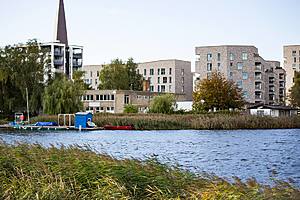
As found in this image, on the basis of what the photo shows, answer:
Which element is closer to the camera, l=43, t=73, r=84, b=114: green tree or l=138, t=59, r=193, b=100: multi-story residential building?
l=43, t=73, r=84, b=114: green tree

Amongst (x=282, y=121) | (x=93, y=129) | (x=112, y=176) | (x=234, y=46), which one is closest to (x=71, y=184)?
(x=112, y=176)

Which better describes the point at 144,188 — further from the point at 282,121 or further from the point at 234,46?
the point at 234,46

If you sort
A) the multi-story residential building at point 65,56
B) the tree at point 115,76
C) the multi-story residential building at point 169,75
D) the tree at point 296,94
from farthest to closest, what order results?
the multi-story residential building at point 169,75, the multi-story residential building at point 65,56, the tree at point 115,76, the tree at point 296,94

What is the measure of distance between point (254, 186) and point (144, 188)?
2220 millimetres

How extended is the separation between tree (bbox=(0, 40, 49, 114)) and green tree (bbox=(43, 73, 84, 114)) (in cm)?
332

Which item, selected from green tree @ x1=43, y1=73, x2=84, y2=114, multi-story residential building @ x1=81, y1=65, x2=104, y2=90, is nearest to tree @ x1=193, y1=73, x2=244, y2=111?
green tree @ x1=43, y1=73, x2=84, y2=114

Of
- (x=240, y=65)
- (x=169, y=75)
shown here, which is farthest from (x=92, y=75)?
(x=240, y=65)

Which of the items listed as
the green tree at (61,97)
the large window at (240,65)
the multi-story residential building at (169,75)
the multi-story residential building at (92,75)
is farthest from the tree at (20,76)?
the multi-story residential building at (92,75)

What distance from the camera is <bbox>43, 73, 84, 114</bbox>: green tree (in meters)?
70.8

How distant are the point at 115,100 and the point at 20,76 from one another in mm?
22917

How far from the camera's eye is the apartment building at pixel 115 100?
92938 millimetres

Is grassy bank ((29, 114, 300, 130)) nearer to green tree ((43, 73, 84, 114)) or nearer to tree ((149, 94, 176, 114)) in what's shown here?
green tree ((43, 73, 84, 114))

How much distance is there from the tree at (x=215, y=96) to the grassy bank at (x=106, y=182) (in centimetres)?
6902

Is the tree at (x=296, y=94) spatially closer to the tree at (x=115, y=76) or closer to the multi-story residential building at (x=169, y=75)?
the tree at (x=115, y=76)
